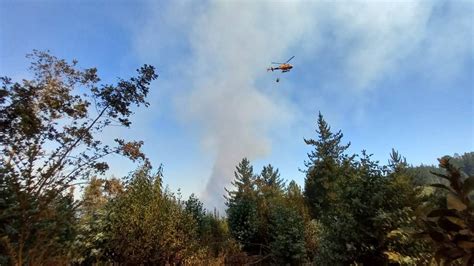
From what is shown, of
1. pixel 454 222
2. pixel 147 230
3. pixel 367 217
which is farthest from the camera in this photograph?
pixel 147 230

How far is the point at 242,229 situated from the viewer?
1670 cm

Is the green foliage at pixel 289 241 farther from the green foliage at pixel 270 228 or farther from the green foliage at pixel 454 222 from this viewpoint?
the green foliage at pixel 454 222

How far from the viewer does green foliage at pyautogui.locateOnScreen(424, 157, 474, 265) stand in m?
1.31

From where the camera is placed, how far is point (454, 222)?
4.45 feet

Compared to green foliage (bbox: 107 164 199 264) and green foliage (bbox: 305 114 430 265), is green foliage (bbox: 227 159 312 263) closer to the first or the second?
green foliage (bbox: 107 164 199 264)

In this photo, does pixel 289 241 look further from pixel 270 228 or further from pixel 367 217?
pixel 367 217

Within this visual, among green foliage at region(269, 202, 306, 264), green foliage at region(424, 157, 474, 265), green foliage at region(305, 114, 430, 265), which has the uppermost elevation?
green foliage at region(269, 202, 306, 264)

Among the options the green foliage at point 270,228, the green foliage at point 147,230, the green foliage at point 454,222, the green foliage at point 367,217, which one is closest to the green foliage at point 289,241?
the green foliage at point 270,228

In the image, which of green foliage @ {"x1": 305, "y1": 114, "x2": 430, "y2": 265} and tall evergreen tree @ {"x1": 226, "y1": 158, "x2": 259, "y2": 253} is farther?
tall evergreen tree @ {"x1": 226, "y1": 158, "x2": 259, "y2": 253}

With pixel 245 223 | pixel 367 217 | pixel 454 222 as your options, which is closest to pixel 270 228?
pixel 245 223

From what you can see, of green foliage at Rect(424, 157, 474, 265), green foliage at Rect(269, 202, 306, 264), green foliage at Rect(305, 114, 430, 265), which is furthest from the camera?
green foliage at Rect(269, 202, 306, 264)

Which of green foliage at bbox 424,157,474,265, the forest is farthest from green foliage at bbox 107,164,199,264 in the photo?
green foliage at bbox 424,157,474,265

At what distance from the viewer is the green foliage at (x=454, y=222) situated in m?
1.31

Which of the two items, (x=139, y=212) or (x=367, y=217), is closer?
(x=367, y=217)
